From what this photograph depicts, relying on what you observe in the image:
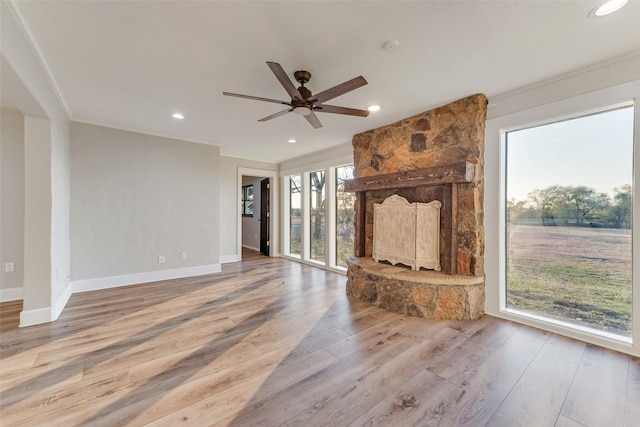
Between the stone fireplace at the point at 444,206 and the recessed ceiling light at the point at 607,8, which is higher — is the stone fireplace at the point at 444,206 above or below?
below

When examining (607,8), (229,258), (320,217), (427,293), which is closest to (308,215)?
(320,217)

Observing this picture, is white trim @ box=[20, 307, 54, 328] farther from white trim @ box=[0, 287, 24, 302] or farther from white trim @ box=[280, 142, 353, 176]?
white trim @ box=[280, 142, 353, 176]

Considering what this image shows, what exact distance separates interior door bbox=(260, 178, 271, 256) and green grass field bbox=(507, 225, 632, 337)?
5.47m

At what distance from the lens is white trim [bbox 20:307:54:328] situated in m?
2.73

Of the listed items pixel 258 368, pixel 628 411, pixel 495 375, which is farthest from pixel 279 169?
pixel 628 411

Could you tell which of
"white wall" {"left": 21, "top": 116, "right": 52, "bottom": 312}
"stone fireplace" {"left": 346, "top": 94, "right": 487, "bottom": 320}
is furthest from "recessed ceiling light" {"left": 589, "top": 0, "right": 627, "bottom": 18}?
"white wall" {"left": 21, "top": 116, "right": 52, "bottom": 312}

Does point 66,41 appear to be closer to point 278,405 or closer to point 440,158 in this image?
point 278,405

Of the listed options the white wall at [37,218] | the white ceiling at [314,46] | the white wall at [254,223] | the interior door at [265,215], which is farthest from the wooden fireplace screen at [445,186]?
the white wall at [254,223]

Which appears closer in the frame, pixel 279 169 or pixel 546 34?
pixel 546 34

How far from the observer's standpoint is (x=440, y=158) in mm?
3283

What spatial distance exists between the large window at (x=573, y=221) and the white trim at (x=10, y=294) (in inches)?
251

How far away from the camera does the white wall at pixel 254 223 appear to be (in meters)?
7.77

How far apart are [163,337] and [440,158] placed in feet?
12.1

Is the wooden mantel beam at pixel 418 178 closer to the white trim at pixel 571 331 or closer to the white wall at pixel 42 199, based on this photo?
the white trim at pixel 571 331
